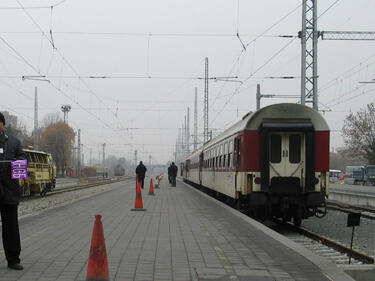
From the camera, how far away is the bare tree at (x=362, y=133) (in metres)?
64.7

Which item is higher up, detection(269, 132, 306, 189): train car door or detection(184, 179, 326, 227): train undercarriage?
detection(269, 132, 306, 189): train car door

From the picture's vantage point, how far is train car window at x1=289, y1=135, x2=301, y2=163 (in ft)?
43.9

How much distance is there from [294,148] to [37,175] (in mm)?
15213

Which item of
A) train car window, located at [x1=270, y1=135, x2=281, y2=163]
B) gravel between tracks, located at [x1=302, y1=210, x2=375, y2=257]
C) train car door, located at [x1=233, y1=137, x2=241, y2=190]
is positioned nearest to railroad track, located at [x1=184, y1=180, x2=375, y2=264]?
gravel between tracks, located at [x1=302, y1=210, x2=375, y2=257]

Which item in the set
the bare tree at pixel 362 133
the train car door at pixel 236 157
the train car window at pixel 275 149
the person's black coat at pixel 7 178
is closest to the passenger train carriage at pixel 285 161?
the train car window at pixel 275 149

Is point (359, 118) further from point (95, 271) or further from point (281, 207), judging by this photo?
point (95, 271)

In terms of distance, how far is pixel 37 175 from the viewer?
2452 centimetres

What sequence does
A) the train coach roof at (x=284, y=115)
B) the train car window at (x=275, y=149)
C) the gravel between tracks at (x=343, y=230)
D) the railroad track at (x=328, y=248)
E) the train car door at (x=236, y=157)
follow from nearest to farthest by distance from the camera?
the railroad track at (x=328, y=248) → the gravel between tracks at (x=343, y=230) → the train car window at (x=275, y=149) → the train coach roof at (x=284, y=115) → the train car door at (x=236, y=157)

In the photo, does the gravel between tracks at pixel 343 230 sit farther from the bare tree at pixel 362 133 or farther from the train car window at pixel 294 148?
the bare tree at pixel 362 133

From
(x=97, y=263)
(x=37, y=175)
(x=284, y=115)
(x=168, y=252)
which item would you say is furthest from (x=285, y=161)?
(x=37, y=175)

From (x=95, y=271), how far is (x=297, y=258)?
3.30m

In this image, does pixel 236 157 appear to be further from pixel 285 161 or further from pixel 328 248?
pixel 328 248

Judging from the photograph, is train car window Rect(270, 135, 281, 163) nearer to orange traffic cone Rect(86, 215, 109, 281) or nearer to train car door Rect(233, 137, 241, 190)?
train car door Rect(233, 137, 241, 190)

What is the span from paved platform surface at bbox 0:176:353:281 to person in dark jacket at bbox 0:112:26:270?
0.26 metres
